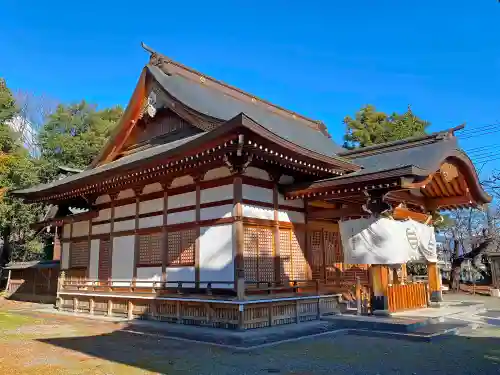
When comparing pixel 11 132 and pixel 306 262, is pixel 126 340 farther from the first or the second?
pixel 11 132

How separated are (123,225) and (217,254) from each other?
193 inches

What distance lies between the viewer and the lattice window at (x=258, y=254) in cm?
1073

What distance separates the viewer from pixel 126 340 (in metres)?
9.67

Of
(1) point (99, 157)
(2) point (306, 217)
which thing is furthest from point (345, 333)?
(1) point (99, 157)

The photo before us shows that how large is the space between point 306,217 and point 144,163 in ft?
16.5

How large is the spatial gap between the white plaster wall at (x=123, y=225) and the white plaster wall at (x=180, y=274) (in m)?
2.61

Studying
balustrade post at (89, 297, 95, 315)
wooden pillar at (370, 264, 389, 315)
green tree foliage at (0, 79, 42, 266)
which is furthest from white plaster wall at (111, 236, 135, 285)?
green tree foliage at (0, 79, 42, 266)

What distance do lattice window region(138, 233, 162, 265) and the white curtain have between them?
556cm

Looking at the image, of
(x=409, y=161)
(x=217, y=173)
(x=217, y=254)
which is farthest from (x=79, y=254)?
(x=409, y=161)

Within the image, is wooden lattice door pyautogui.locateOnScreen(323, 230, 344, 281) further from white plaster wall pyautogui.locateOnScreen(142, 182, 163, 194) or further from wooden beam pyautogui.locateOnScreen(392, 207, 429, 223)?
white plaster wall pyautogui.locateOnScreen(142, 182, 163, 194)

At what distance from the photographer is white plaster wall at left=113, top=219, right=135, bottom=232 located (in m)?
14.0

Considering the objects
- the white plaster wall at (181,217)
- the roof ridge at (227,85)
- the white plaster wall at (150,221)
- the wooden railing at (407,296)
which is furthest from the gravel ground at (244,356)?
the roof ridge at (227,85)

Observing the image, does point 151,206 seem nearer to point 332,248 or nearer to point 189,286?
point 189,286

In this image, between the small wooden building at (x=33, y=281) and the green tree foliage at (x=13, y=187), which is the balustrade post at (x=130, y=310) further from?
the green tree foliage at (x=13, y=187)
